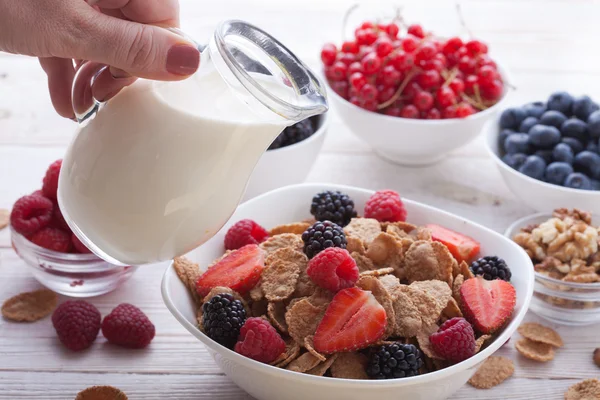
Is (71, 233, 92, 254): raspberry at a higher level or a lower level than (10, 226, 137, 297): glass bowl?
higher

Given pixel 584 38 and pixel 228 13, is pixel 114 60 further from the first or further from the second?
pixel 584 38

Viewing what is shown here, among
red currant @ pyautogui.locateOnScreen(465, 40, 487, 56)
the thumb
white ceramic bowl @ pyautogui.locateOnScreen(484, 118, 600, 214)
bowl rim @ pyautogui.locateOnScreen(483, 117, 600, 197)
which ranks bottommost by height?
white ceramic bowl @ pyautogui.locateOnScreen(484, 118, 600, 214)

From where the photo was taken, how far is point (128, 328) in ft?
4.26

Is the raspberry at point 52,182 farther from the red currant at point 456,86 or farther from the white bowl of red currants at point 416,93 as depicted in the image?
the red currant at point 456,86

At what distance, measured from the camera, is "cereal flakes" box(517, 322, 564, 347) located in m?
1.34

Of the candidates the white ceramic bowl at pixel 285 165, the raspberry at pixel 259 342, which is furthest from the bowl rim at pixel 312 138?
the raspberry at pixel 259 342

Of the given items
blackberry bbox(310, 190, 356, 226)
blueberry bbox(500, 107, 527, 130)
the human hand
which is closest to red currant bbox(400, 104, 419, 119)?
blueberry bbox(500, 107, 527, 130)

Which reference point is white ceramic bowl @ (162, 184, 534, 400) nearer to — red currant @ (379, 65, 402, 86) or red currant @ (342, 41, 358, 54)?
red currant @ (379, 65, 402, 86)

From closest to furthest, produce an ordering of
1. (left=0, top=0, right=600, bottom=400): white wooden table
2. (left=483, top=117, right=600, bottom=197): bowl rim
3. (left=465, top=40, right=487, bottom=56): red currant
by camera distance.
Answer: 1. (left=0, top=0, right=600, bottom=400): white wooden table
2. (left=483, top=117, right=600, bottom=197): bowl rim
3. (left=465, top=40, right=487, bottom=56): red currant

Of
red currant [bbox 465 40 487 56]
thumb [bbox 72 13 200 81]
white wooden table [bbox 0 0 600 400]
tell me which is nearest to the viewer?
thumb [bbox 72 13 200 81]

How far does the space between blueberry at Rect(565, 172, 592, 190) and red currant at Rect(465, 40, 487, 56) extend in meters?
0.41

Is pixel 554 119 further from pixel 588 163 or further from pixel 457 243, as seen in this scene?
pixel 457 243

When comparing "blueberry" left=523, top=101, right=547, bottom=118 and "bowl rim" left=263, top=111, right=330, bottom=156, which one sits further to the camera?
"blueberry" left=523, top=101, right=547, bottom=118

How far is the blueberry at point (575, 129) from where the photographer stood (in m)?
1.71
